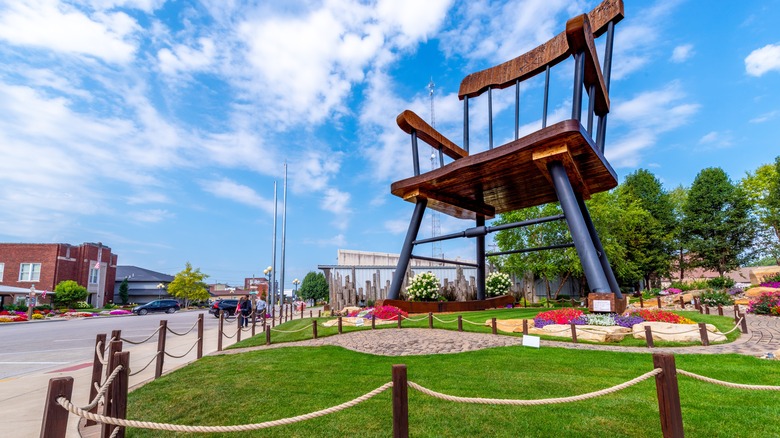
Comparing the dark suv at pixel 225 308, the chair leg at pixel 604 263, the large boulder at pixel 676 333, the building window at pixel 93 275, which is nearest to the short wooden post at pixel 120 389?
the large boulder at pixel 676 333

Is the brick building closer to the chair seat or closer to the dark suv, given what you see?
the dark suv

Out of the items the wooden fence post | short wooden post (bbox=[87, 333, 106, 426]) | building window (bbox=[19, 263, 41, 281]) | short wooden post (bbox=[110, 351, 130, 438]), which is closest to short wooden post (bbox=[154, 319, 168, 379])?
short wooden post (bbox=[87, 333, 106, 426])

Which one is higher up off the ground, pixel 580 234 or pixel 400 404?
pixel 580 234

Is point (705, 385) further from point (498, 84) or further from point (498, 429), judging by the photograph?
point (498, 84)

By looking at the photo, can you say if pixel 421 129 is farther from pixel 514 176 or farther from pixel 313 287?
pixel 313 287

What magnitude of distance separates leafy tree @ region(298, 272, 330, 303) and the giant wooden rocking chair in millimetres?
67380

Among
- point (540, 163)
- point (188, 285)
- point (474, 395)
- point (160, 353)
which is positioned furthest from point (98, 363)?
point (188, 285)

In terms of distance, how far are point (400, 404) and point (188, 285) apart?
58.9 metres

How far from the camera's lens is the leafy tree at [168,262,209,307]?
53.9 m

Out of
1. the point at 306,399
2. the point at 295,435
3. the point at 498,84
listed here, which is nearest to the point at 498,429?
the point at 295,435

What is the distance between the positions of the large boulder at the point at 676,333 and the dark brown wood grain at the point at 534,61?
895 cm

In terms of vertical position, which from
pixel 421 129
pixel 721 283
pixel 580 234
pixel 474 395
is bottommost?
pixel 474 395

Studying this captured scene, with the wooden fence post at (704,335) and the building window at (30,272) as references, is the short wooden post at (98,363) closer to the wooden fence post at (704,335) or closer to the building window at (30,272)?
the wooden fence post at (704,335)

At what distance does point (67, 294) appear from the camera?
139 feet
